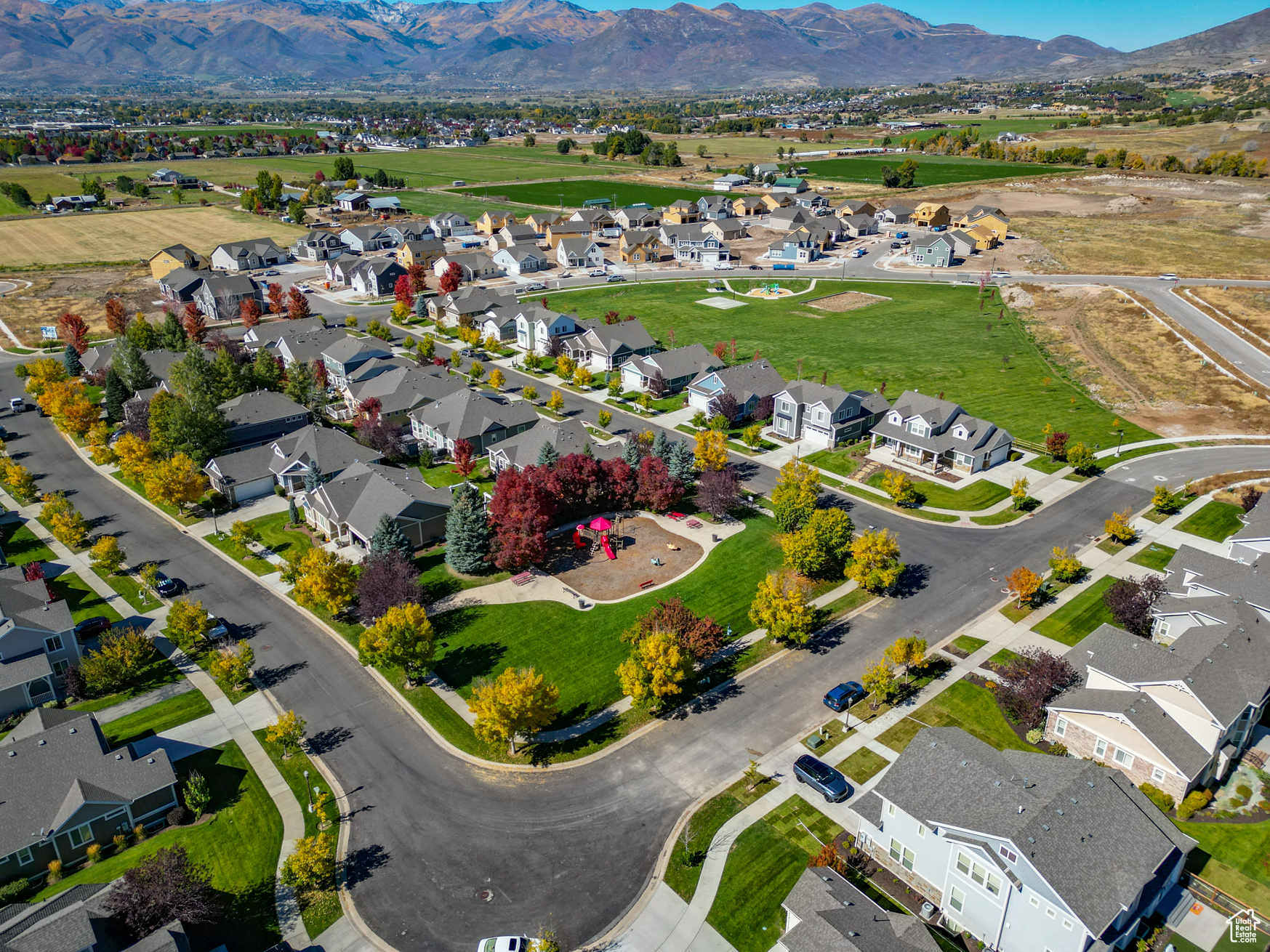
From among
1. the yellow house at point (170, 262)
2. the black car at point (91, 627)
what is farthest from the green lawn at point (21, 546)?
the yellow house at point (170, 262)

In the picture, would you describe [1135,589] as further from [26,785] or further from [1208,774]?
[26,785]

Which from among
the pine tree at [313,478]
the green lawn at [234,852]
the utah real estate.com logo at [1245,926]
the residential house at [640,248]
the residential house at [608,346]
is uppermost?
the residential house at [640,248]

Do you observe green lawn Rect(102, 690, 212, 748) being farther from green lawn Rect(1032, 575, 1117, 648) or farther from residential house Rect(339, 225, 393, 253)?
residential house Rect(339, 225, 393, 253)

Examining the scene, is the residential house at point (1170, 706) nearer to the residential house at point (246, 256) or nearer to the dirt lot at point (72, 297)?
the dirt lot at point (72, 297)

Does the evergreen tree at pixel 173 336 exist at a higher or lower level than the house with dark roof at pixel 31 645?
higher

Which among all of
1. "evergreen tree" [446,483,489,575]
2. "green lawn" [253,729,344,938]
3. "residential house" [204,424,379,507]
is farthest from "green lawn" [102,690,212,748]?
"residential house" [204,424,379,507]

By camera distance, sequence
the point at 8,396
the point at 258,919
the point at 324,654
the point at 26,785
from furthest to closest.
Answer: the point at 8,396, the point at 324,654, the point at 26,785, the point at 258,919

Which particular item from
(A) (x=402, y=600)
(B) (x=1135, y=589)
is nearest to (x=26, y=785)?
(A) (x=402, y=600)

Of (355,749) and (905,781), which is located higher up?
(905,781)
